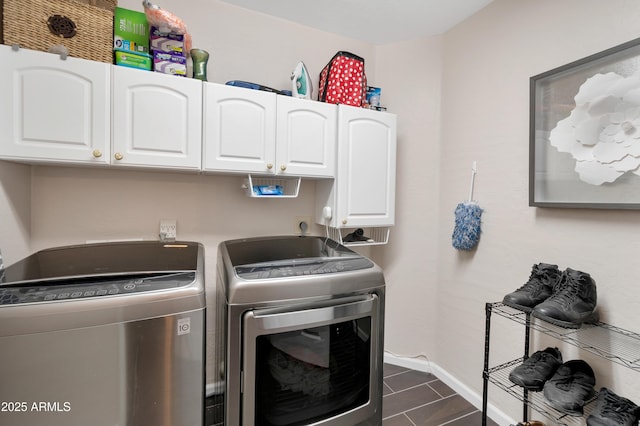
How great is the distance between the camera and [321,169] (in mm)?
1841

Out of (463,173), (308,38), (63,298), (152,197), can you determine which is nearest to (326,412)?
(63,298)

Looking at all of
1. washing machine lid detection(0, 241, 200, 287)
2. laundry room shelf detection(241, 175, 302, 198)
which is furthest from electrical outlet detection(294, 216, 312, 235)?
washing machine lid detection(0, 241, 200, 287)

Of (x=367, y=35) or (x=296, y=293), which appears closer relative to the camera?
(x=296, y=293)

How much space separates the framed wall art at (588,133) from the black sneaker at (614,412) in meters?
0.76

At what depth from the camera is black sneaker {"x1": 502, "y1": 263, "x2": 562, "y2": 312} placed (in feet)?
4.36

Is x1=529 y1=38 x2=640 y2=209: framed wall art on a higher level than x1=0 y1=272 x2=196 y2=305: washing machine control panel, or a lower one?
higher

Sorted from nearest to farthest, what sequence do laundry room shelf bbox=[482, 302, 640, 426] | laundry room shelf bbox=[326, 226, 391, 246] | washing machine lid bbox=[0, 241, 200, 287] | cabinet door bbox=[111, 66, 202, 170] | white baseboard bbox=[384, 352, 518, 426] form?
washing machine lid bbox=[0, 241, 200, 287] < laundry room shelf bbox=[482, 302, 640, 426] < cabinet door bbox=[111, 66, 202, 170] < white baseboard bbox=[384, 352, 518, 426] < laundry room shelf bbox=[326, 226, 391, 246]

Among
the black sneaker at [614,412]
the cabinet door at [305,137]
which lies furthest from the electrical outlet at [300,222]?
the black sneaker at [614,412]

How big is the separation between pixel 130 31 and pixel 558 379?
99.7 inches

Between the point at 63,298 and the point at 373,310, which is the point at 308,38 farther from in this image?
the point at 63,298

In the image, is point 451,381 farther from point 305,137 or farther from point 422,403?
point 305,137

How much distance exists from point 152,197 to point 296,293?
1146mm

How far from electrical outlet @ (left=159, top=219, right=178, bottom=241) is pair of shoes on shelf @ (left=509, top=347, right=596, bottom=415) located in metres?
1.94

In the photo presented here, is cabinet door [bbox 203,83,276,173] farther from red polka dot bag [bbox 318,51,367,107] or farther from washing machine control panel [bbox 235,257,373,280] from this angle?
washing machine control panel [bbox 235,257,373,280]
